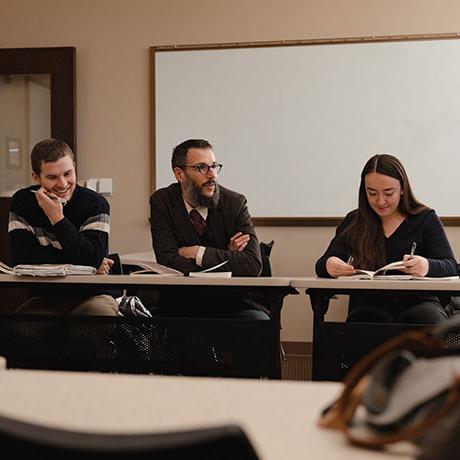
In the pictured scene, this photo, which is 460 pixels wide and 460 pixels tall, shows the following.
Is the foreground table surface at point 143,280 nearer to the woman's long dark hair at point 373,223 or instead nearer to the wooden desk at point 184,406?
the woman's long dark hair at point 373,223

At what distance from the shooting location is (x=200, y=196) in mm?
3799

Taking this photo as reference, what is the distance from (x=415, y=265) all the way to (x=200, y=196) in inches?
43.0

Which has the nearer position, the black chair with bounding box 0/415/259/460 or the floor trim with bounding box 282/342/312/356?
the black chair with bounding box 0/415/259/460

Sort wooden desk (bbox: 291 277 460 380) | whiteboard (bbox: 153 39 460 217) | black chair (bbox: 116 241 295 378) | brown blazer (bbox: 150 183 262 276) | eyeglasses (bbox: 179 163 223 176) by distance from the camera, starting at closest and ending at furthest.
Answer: wooden desk (bbox: 291 277 460 380)
black chair (bbox: 116 241 295 378)
brown blazer (bbox: 150 183 262 276)
eyeglasses (bbox: 179 163 223 176)
whiteboard (bbox: 153 39 460 217)

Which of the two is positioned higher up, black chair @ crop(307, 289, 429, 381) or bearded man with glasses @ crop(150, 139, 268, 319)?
bearded man with glasses @ crop(150, 139, 268, 319)

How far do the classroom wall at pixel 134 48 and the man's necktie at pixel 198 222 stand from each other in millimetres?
1706

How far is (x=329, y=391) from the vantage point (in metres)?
1.24

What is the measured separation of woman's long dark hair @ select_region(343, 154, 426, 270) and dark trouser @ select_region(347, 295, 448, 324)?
0.58 ft

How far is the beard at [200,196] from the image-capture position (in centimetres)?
379

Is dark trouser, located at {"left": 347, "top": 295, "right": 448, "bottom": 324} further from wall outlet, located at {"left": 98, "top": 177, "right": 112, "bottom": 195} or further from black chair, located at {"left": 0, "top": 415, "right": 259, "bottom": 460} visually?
wall outlet, located at {"left": 98, "top": 177, "right": 112, "bottom": 195}

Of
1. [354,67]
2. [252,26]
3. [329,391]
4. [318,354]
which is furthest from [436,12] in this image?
[329,391]

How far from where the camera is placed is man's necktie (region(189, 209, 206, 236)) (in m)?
3.82

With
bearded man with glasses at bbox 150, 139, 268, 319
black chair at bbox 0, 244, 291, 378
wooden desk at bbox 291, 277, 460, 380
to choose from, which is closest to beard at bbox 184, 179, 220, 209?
bearded man with glasses at bbox 150, 139, 268, 319

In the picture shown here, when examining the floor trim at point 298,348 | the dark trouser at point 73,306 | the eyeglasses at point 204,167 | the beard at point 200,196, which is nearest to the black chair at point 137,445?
the dark trouser at point 73,306
